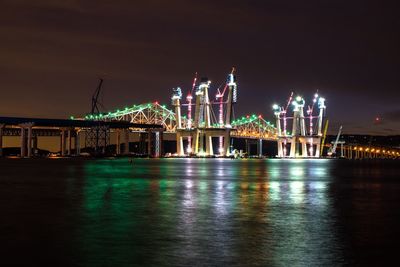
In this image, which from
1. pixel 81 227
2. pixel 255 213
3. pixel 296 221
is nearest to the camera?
pixel 81 227

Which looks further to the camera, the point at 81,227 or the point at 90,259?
the point at 81,227

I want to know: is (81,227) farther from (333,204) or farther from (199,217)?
(333,204)

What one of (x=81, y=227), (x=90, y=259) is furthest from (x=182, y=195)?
(x=90, y=259)

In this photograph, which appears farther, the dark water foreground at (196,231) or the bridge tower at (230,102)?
the bridge tower at (230,102)

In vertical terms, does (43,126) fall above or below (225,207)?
above

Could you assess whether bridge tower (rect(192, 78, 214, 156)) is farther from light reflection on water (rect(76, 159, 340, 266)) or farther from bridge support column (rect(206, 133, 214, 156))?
light reflection on water (rect(76, 159, 340, 266))

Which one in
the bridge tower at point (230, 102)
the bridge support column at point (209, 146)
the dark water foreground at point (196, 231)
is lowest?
the dark water foreground at point (196, 231)

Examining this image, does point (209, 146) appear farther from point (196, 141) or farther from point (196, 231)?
point (196, 231)

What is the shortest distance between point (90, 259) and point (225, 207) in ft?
42.6

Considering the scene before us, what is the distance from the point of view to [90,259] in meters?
14.4

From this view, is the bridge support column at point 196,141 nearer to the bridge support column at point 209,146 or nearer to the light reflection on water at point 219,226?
the bridge support column at point 209,146

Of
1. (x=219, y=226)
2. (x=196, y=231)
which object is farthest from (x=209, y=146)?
(x=196, y=231)

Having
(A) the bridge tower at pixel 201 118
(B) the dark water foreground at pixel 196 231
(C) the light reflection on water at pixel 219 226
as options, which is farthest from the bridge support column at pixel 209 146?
(B) the dark water foreground at pixel 196 231

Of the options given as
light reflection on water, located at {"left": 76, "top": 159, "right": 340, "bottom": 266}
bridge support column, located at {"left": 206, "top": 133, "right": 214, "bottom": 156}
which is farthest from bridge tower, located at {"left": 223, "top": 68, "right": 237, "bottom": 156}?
light reflection on water, located at {"left": 76, "top": 159, "right": 340, "bottom": 266}
